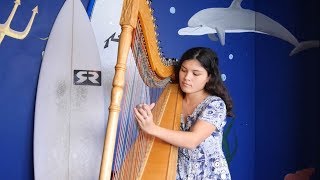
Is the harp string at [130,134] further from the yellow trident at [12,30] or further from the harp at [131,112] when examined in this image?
the yellow trident at [12,30]

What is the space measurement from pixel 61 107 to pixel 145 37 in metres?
1.37

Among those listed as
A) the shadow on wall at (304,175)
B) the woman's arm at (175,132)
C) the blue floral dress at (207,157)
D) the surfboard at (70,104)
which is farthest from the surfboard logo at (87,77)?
the shadow on wall at (304,175)

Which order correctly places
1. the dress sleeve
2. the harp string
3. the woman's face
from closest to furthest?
the harp string, the dress sleeve, the woman's face

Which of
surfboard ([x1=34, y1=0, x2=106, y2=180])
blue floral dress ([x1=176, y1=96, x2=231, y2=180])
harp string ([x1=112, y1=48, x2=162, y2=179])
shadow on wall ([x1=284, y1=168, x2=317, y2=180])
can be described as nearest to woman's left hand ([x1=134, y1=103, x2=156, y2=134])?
harp string ([x1=112, y1=48, x2=162, y2=179])

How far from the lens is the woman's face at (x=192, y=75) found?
159 centimetres

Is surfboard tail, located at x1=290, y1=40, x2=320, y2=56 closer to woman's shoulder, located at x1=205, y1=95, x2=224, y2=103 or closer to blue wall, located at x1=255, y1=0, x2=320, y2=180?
blue wall, located at x1=255, y1=0, x2=320, y2=180

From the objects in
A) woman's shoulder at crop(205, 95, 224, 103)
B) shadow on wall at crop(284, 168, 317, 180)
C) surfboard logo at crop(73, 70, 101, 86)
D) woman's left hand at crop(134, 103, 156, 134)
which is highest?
surfboard logo at crop(73, 70, 101, 86)

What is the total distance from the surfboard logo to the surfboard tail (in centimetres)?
149

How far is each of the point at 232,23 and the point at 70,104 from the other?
1528mm

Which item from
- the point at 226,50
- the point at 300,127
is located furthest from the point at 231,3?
the point at 300,127

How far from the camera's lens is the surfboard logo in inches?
97.6

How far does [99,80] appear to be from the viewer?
2525 mm

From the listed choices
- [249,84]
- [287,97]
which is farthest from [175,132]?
[249,84]

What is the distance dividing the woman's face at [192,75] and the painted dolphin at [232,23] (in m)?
1.37
